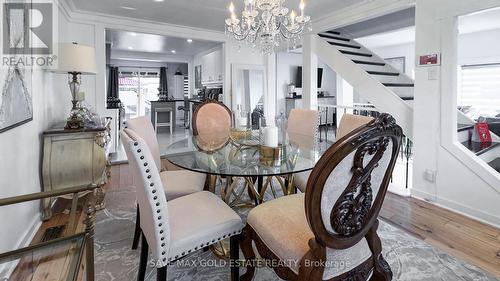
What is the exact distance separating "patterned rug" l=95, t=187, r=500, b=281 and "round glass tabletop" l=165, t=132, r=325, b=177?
66 cm

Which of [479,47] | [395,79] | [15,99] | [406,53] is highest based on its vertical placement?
[406,53]

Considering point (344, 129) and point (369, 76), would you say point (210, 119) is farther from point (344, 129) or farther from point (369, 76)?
point (369, 76)

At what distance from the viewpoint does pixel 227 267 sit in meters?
1.84

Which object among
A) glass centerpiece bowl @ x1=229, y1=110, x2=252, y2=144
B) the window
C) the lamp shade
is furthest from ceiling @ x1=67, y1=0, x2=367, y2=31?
the window

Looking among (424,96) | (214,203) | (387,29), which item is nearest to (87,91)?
(214,203)

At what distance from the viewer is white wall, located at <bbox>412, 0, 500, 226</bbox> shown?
8.18 ft

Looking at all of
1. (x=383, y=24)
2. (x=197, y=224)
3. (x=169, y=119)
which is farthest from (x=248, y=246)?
(x=169, y=119)

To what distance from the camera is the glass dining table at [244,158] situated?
1.77m

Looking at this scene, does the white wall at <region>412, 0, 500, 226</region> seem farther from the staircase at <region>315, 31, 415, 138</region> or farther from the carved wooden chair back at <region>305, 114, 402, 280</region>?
the carved wooden chair back at <region>305, 114, 402, 280</region>

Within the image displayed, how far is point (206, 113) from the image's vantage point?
3299mm

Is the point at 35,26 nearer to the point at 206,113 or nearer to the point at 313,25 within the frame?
the point at 206,113

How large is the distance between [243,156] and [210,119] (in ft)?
4.37

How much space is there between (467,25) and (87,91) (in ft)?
24.3

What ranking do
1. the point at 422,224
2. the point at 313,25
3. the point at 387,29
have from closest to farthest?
the point at 422,224 < the point at 313,25 < the point at 387,29
